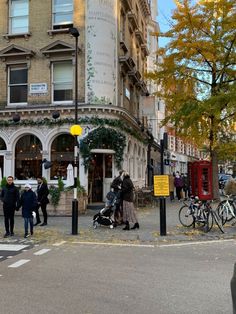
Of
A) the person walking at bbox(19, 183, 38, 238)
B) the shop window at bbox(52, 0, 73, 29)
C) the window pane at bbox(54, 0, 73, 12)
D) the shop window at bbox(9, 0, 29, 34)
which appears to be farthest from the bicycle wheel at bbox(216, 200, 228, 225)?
A: the shop window at bbox(9, 0, 29, 34)

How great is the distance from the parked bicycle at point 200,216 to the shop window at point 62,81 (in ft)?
31.1

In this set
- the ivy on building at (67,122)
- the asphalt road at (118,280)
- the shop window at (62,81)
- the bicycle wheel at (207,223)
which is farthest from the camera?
the shop window at (62,81)

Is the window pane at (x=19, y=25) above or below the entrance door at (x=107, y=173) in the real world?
above

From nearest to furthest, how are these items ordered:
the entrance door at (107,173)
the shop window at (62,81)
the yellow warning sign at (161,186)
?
the yellow warning sign at (161,186) → the shop window at (62,81) → the entrance door at (107,173)

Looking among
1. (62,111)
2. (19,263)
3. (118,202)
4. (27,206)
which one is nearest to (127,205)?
(118,202)

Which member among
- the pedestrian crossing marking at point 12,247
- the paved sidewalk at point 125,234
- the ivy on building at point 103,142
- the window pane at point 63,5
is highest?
the window pane at point 63,5

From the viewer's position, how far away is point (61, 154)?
20.4m

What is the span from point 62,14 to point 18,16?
2473 mm

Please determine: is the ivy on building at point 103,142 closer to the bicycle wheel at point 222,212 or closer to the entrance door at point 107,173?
the entrance door at point 107,173

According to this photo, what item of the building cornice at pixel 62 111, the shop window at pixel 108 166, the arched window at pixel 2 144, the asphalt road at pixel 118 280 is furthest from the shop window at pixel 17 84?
the asphalt road at pixel 118 280

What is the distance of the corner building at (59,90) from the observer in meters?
19.8

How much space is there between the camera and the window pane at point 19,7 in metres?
21.2

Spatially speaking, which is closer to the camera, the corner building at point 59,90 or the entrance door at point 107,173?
the corner building at point 59,90

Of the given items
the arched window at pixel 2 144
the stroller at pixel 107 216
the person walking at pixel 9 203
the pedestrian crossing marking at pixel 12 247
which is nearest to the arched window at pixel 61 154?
the arched window at pixel 2 144
